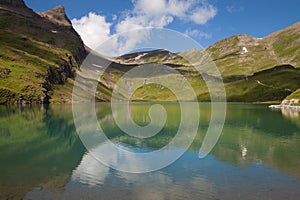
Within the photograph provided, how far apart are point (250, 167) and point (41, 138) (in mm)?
43787

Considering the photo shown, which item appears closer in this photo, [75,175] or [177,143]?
[75,175]

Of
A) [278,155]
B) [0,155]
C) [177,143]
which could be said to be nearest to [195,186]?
[278,155]

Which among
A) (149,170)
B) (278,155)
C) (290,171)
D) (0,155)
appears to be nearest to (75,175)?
(149,170)

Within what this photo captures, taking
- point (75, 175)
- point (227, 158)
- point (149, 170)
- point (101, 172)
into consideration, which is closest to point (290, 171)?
point (227, 158)

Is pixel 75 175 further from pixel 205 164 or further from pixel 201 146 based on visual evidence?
pixel 201 146

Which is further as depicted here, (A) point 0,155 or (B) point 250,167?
(A) point 0,155

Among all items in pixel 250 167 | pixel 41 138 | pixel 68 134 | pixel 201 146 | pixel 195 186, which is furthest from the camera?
pixel 68 134

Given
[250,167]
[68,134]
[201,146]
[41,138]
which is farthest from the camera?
[68,134]

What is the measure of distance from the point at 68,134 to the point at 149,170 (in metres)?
36.1

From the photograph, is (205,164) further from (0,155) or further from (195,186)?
(0,155)

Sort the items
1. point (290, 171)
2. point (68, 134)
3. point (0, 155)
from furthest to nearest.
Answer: point (68, 134) < point (0, 155) < point (290, 171)

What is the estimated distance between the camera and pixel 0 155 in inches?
1569

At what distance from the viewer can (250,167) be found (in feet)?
114

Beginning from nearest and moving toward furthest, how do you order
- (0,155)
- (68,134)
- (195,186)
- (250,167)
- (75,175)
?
(195,186) < (75,175) < (250,167) < (0,155) < (68,134)
